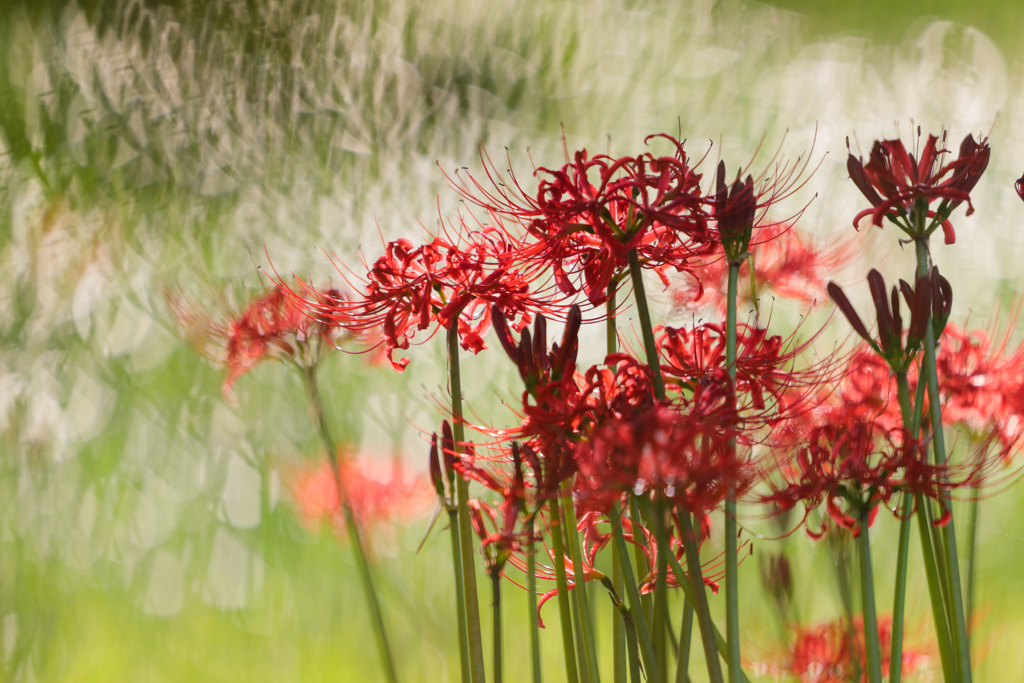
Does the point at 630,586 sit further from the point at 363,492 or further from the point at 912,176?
the point at 363,492

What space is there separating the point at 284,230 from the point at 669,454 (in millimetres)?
587

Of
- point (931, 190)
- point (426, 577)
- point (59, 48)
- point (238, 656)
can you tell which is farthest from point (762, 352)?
point (59, 48)

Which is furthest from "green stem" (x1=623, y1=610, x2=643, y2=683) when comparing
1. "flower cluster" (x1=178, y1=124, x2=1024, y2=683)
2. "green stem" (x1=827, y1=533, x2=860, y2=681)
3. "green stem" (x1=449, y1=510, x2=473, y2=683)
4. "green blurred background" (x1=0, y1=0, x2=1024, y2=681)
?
"green blurred background" (x1=0, y1=0, x2=1024, y2=681)

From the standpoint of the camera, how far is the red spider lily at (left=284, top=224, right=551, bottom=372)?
0.42 m

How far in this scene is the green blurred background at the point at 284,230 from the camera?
27.6 inches

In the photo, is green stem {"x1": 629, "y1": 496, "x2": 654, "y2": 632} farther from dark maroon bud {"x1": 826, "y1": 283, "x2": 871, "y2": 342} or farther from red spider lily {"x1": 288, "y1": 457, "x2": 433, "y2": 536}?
red spider lily {"x1": 288, "y1": 457, "x2": 433, "y2": 536}

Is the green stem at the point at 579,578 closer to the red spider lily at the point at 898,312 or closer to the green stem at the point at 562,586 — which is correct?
the green stem at the point at 562,586

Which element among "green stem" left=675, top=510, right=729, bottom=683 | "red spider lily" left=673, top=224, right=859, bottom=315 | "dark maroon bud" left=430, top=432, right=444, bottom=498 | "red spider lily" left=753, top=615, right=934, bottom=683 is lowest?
"red spider lily" left=753, top=615, right=934, bottom=683

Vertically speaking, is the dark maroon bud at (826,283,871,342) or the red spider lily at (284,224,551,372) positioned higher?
the red spider lily at (284,224,551,372)

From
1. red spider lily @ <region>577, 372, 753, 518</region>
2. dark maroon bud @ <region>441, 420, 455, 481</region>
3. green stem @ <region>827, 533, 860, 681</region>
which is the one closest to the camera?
red spider lily @ <region>577, 372, 753, 518</region>

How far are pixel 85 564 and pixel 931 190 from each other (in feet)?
2.58

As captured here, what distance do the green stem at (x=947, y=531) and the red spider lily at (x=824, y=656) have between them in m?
0.25

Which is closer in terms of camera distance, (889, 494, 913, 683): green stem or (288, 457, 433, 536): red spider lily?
(889, 494, 913, 683): green stem

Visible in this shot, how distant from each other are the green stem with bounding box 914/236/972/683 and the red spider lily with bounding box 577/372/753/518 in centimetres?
13
